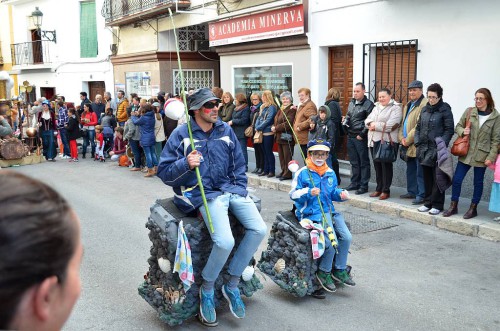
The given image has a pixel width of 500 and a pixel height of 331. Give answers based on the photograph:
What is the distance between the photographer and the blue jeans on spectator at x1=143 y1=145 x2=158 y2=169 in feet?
42.8

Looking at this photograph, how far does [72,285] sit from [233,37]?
1392 cm

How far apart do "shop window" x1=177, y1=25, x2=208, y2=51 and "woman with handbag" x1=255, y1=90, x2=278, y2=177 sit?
25.2ft

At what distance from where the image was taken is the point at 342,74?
38.7 feet

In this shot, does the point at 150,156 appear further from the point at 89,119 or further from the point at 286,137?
the point at 89,119

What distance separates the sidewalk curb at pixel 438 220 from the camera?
289 inches

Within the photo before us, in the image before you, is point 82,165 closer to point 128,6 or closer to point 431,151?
point 128,6

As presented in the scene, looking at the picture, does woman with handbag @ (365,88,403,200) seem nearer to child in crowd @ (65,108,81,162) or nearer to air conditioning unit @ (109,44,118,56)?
child in crowd @ (65,108,81,162)

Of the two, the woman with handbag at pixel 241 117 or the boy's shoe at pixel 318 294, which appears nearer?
the boy's shoe at pixel 318 294

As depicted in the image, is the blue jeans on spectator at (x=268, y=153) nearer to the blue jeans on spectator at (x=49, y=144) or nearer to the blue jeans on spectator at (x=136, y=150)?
the blue jeans on spectator at (x=136, y=150)

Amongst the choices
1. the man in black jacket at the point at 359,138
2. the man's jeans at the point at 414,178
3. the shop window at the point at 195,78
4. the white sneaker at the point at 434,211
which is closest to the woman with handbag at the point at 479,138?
the white sneaker at the point at 434,211

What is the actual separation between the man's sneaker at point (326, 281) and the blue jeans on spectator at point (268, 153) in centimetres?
639

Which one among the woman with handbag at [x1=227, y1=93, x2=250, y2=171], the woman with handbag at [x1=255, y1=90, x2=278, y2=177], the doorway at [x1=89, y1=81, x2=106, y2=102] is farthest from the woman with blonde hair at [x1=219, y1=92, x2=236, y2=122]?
the doorway at [x1=89, y1=81, x2=106, y2=102]

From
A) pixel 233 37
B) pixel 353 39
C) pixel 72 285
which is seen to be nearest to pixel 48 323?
pixel 72 285

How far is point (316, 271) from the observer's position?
17.7 ft
